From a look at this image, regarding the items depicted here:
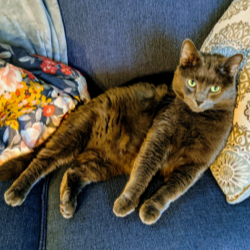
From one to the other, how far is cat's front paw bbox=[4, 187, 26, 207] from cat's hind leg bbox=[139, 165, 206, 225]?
58 cm

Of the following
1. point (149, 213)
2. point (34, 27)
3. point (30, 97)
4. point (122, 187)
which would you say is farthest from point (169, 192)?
point (34, 27)

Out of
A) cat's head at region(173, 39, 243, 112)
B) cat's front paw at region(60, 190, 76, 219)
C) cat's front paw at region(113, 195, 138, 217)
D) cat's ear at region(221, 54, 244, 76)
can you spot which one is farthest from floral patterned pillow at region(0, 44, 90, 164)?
cat's ear at region(221, 54, 244, 76)

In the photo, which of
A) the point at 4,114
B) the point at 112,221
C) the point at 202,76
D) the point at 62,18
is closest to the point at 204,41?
the point at 202,76

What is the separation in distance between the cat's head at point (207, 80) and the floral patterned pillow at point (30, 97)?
668 millimetres

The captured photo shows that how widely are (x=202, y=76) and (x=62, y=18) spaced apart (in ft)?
3.15

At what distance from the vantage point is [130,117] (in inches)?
47.6

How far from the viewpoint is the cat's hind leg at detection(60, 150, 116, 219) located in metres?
0.99

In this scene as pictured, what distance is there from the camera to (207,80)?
0.96 m

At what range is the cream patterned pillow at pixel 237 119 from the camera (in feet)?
2.95

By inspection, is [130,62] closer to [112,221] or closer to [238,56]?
[238,56]

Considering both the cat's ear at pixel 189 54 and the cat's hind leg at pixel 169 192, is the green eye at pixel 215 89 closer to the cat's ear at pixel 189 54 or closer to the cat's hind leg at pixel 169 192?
the cat's ear at pixel 189 54

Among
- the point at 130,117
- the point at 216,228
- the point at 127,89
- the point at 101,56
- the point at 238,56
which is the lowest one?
the point at 216,228

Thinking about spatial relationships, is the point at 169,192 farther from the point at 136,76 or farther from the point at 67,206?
the point at 136,76

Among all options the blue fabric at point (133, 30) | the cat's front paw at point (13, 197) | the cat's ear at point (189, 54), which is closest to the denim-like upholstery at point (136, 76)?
the blue fabric at point (133, 30)
